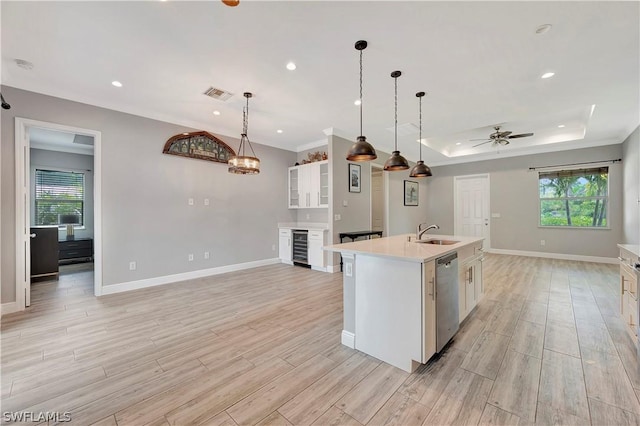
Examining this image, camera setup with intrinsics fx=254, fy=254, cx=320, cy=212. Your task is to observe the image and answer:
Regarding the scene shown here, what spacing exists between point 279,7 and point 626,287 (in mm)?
4163

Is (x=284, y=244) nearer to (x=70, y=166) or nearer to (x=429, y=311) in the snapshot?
(x=429, y=311)

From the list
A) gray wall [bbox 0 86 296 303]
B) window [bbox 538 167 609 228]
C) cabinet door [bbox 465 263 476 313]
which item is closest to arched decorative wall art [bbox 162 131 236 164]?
gray wall [bbox 0 86 296 303]

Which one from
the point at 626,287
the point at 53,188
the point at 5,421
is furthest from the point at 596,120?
the point at 53,188

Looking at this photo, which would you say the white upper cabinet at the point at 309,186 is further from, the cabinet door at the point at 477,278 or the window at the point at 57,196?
the window at the point at 57,196

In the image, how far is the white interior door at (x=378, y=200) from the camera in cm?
700

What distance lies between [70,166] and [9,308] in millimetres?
4612

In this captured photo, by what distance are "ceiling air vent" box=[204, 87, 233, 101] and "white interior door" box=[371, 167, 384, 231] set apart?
14.4ft

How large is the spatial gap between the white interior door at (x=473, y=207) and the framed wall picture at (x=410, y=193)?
131cm

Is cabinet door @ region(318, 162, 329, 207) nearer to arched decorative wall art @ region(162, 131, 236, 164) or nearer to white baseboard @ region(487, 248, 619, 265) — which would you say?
arched decorative wall art @ region(162, 131, 236, 164)

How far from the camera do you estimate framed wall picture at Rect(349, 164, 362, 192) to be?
557 cm

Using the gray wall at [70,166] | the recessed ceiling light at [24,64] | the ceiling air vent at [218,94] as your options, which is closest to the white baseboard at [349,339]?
the ceiling air vent at [218,94]

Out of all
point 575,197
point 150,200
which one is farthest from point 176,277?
point 575,197

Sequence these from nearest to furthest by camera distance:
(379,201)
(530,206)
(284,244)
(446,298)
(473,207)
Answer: (446,298)
(284,244)
(530,206)
(379,201)
(473,207)

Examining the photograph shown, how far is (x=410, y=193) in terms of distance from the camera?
25.7ft
